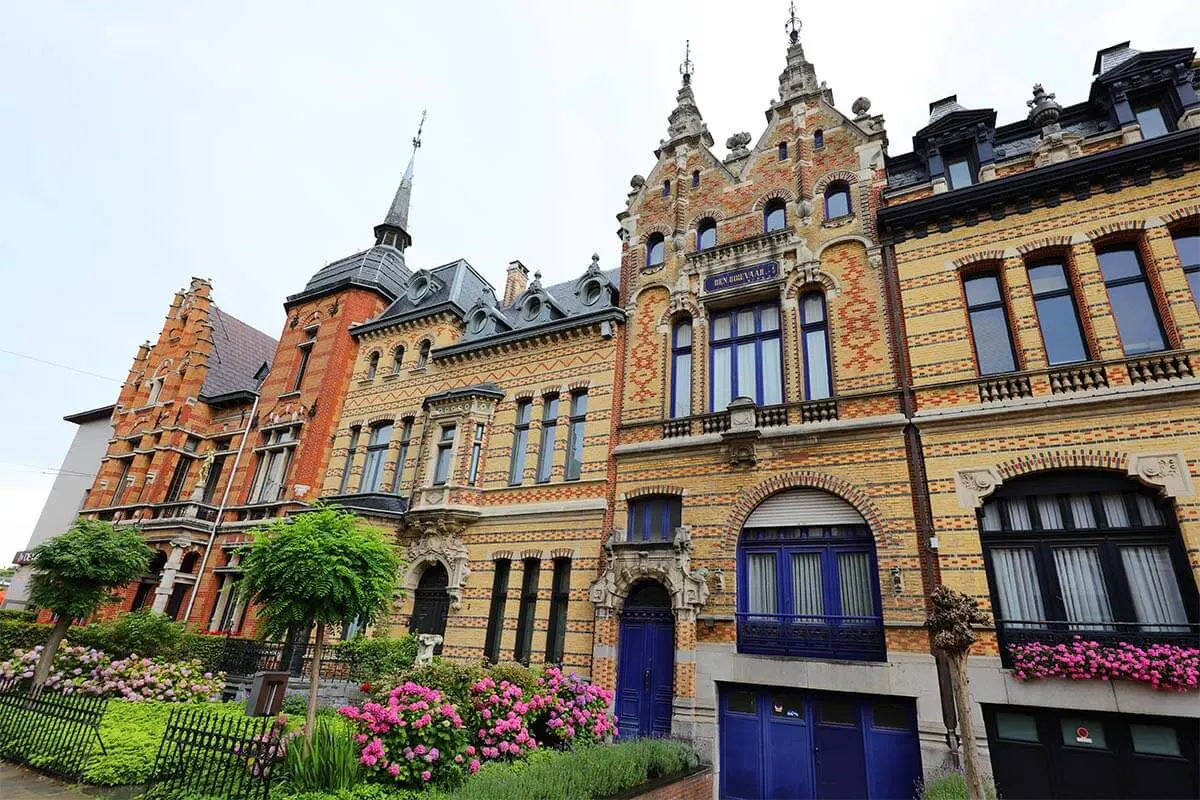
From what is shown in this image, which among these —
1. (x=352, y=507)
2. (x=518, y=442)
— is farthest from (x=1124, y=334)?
(x=352, y=507)

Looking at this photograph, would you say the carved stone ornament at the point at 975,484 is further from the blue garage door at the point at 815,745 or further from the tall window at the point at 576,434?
the tall window at the point at 576,434

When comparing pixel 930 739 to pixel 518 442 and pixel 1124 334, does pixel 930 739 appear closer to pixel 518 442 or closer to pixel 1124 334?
pixel 1124 334

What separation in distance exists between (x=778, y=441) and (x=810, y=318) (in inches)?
129

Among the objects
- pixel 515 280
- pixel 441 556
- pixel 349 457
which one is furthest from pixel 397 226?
pixel 441 556

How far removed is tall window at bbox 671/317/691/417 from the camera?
1462 cm

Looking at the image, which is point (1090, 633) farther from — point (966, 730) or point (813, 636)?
point (813, 636)

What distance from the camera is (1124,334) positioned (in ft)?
34.4

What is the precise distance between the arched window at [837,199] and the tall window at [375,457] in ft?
48.4

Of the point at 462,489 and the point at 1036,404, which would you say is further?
the point at 462,489

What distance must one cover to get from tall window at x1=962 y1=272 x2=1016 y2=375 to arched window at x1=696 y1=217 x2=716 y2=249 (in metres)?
6.25

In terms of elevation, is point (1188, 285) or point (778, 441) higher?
point (1188, 285)

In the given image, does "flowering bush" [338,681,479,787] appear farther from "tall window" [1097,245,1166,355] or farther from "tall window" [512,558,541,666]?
"tall window" [1097,245,1166,355]

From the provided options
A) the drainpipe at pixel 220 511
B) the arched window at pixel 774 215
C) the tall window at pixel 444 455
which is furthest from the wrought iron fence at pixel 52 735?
the arched window at pixel 774 215

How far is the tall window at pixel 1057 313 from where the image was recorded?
35.7 ft
